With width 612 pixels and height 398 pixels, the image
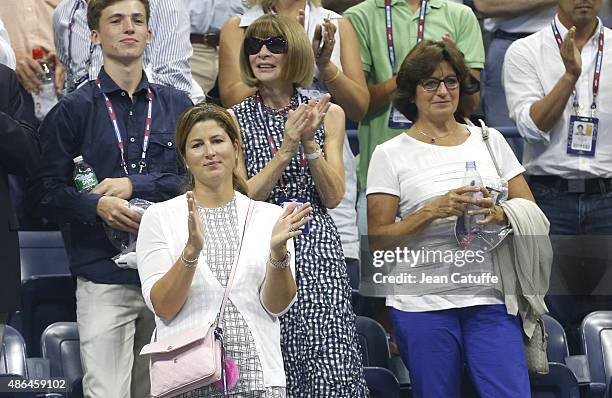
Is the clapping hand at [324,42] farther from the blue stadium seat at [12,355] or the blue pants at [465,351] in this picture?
the blue stadium seat at [12,355]

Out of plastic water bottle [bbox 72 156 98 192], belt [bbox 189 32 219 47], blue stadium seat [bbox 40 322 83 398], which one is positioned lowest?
blue stadium seat [bbox 40 322 83 398]

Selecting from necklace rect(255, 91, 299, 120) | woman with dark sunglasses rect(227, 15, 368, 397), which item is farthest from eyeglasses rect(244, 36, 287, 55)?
necklace rect(255, 91, 299, 120)

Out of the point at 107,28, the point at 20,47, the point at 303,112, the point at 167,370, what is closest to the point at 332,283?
the point at 303,112

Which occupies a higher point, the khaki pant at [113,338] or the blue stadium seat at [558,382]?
the khaki pant at [113,338]

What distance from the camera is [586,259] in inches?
244

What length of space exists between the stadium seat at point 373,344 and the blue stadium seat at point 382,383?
0.94 feet

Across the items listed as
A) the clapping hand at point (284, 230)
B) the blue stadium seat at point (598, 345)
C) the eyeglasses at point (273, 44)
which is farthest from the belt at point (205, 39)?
the clapping hand at point (284, 230)

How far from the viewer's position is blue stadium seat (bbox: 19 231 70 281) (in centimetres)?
591

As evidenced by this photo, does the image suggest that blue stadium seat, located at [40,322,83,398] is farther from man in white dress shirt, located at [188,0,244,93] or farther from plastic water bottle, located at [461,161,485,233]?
man in white dress shirt, located at [188,0,244,93]

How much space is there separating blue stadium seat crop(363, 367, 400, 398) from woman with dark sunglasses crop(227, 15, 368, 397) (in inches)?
13.5

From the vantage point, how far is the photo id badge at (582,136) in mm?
6285

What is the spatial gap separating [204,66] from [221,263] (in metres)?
2.85

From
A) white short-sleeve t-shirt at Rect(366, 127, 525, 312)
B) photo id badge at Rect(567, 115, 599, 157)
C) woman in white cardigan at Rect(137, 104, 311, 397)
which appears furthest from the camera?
photo id badge at Rect(567, 115, 599, 157)

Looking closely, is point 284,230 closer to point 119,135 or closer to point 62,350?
point 119,135
